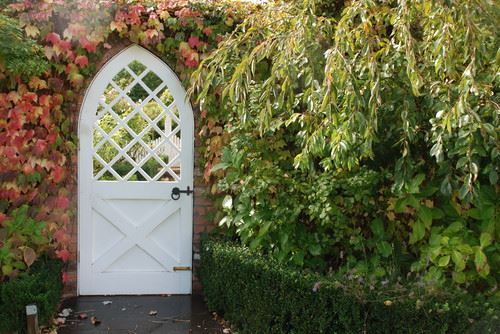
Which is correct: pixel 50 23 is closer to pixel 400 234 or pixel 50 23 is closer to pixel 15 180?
pixel 15 180

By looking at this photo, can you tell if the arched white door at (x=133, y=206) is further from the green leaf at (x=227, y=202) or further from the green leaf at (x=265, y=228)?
the green leaf at (x=265, y=228)

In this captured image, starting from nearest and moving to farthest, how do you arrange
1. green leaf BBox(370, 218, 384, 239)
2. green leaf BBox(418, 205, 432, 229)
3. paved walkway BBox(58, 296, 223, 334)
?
green leaf BBox(418, 205, 432, 229) < green leaf BBox(370, 218, 384, 239) < paved walkway BBox(58, 296, 223, 334)

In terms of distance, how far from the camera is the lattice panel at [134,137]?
18.7 ft

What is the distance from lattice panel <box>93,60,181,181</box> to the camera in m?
5.71

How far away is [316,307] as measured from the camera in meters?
4.08

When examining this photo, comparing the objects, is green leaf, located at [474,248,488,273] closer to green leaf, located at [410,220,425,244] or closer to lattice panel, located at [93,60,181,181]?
green leaf, located at [410,220,425,244]

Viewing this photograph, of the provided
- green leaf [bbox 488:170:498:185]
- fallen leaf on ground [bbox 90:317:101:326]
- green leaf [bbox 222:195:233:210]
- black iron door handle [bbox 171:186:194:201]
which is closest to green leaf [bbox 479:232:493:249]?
green leaf [bbox 488:170:498:185]

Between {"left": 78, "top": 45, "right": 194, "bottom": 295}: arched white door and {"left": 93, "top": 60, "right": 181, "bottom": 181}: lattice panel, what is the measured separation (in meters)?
0.01

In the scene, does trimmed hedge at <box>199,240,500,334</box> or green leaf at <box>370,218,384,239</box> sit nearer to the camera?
trimmed hedge at <box>199,240,500,334</box>

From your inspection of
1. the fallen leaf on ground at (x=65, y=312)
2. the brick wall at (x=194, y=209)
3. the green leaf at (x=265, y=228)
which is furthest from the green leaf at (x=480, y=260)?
the fallen leaf on ground at (x=65, y=312)

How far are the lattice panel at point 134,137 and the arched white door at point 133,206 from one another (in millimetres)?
13

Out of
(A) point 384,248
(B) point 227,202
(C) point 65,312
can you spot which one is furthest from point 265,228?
(C) point 65,312

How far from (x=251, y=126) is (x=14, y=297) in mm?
2256

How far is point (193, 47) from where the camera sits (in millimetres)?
5664
